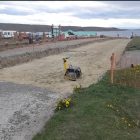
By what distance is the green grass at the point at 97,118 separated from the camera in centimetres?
1109

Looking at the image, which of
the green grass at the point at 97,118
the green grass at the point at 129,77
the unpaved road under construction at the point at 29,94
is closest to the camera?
the green grass at the point at 97,118

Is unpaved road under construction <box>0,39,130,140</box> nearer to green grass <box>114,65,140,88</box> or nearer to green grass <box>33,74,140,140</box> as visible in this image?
green grass <box>33,74,140,140</box>

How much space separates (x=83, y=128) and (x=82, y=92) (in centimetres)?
484

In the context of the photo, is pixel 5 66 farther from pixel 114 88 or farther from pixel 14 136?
pixel 14 136

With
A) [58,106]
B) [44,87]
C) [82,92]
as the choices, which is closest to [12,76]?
[44,87]

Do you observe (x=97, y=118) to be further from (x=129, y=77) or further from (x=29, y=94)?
(x=129, y=77)

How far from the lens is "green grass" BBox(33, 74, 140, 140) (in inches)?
437

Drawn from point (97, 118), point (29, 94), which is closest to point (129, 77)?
point (29, 94)

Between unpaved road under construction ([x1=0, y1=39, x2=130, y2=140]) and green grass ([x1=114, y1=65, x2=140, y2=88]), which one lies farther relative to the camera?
green grass ([x1=114, y1=65, x2=140, y2=88])

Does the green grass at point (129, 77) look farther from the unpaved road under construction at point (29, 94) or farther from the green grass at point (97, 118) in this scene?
the green grass at point (97, 118)

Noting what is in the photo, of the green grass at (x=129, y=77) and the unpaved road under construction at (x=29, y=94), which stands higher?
the green grass at (x=129, y=77)

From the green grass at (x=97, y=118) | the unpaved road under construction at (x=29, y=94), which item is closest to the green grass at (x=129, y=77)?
the unpaved road under construction at (x=29, y=94)

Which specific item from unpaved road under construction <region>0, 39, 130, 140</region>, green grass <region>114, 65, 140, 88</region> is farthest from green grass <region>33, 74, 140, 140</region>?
green grass <region>114, 65, 140, 88</region>

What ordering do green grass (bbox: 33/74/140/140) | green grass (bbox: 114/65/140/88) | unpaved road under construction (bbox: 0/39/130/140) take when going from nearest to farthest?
green grass (bbox: 33/74/140/140), unpaved road under construction (bbox: 0/39/130/140), green grass (bbox: 114/65/140/88)
